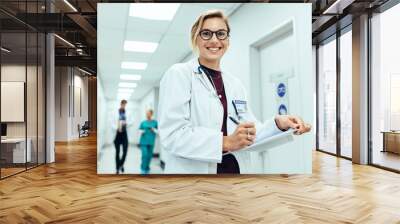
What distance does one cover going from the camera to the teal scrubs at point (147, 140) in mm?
5352

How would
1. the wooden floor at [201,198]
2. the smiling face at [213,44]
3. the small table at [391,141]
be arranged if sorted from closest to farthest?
the wooden floor at [201,198], the smiling face at [213,44], the small table at [391,141]

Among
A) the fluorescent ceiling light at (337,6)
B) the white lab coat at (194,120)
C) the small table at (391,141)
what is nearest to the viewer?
the white lab coat at (194,120)

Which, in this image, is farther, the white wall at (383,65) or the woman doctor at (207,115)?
the white wall at (383,65)

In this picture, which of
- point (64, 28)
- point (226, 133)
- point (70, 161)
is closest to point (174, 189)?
point (226, 133)

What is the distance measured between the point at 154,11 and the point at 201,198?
8.76 ft

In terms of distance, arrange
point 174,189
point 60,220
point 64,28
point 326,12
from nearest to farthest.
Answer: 1. point 60,220
2. point 174,189
3. point 326,12
4. point 64,28

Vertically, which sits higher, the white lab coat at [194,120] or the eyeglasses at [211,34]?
the eyeglasses at [211,34]

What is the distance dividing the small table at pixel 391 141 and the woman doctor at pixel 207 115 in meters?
2.10

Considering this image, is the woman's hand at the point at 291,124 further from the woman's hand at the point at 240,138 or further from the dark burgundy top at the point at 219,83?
the dark burgundy top at the point at 219,83

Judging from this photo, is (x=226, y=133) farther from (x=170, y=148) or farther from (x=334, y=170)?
(x=334, y=170)

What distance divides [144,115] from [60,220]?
214cm

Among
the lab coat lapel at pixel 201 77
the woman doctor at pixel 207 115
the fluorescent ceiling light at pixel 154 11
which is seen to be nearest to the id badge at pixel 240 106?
the woman doctor at pixel 207 115

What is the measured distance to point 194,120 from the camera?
516 cm

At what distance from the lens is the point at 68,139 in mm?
14312
